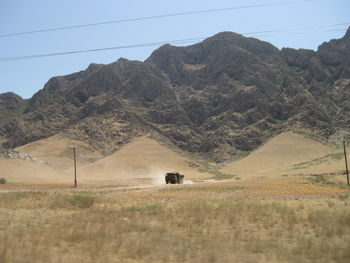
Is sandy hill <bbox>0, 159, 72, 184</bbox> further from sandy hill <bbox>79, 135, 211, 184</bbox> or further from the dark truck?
the dark truck

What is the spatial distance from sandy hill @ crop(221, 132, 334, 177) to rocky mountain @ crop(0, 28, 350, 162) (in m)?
9.45

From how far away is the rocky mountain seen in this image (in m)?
142

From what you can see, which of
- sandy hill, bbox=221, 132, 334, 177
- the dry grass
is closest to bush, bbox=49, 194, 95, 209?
the dry grass

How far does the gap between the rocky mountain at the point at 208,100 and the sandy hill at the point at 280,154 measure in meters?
9.45

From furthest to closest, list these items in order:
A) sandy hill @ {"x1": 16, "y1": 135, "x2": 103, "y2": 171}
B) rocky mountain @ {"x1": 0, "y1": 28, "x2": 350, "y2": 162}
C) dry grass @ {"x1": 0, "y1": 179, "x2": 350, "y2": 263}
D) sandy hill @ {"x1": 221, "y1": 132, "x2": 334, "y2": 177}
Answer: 1. rocky mountain @ {"x1": 0, "y1": 28, "x2": 350, "y2": 162}
2. sandy hill @ {"x1": 16, "y1": 135, "x2": 103, "y2": 171}
3. sandy hill @ {"x1": 221, "y1": 132, "x2": 334, "y2": 177}
4. dry grass @ {"x1": 0, "y1": 179, "x2": 350, "y2": 263}

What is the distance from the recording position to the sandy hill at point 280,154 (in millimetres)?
110688

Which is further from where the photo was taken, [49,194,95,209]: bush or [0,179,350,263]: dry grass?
[49,194,95,209]: bush

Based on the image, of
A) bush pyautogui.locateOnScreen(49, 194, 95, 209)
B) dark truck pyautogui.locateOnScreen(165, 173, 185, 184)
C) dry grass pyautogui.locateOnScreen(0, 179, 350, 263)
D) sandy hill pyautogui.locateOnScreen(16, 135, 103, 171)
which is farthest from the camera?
sandy hill pyautogui.locateOnScreen(16, 135, 103, 171)

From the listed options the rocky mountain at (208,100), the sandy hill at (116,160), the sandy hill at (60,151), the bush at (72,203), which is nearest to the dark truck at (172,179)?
the sandy hill at (116,160)

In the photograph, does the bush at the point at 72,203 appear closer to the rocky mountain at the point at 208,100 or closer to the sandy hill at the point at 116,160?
the sandy hill at the point at 116,160

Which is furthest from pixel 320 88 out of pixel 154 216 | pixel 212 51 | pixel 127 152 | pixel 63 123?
pixel 154 216

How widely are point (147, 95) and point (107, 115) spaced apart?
740 inches

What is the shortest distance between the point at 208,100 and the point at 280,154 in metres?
48.1

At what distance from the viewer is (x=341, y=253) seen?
11.5m
